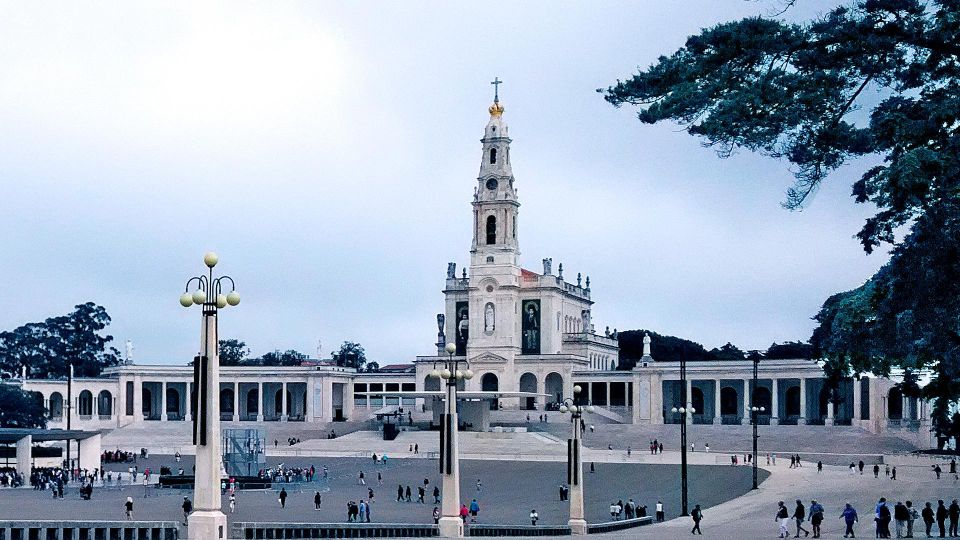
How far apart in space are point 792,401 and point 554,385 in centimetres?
1895

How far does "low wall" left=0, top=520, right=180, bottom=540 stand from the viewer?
3186 cm

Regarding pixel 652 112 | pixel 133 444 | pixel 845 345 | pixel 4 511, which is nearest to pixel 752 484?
pixel 4 511

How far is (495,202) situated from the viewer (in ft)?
378

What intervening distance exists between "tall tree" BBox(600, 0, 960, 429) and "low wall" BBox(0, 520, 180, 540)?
16.5m

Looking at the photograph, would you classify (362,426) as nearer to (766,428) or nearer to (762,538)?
(766,428)

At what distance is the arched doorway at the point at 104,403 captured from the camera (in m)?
123

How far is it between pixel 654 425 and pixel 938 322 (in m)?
77.1

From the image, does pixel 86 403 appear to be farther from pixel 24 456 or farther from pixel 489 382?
pixel 24 456

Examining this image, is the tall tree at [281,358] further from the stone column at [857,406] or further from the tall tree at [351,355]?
the stone column at [857,406]

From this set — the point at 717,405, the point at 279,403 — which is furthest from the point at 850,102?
the point at 279,403

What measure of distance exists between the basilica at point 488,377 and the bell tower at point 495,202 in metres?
0.08

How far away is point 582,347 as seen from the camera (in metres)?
122

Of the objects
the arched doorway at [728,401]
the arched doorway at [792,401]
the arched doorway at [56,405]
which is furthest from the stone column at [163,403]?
the arched doorway at [792,401]

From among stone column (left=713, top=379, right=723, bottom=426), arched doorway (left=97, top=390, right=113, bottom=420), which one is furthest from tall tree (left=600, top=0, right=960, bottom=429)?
arched doorway (left=97, top=390, right=113, bottom=420)
